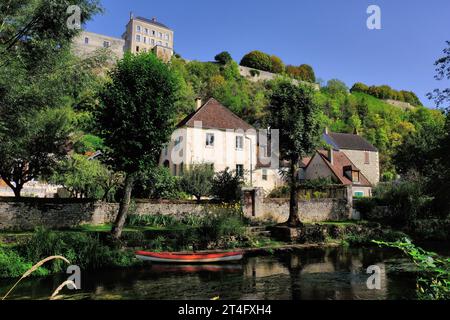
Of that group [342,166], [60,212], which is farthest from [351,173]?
[60,212]

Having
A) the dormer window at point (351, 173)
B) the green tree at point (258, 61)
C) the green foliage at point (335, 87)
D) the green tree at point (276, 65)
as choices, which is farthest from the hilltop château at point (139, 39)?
the dormer window at point (351, 173)

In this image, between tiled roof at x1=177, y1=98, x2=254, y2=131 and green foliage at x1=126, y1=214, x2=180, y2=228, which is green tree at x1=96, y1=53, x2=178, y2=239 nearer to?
green foliage at x1=126, y1=214, x2=180, y2=228

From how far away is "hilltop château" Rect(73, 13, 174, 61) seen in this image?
101812 mm

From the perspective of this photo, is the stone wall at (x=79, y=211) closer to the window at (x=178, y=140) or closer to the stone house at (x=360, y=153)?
the window at (x=178, y=140)

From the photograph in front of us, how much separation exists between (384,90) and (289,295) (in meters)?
145

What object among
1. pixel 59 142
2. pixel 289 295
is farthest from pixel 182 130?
pixel 289 295

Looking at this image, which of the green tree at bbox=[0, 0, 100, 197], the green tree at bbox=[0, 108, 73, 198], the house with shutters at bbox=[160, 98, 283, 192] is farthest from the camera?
the house with shutters at bbox=[160, 98, 283, 192]

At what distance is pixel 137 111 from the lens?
21.6 metres

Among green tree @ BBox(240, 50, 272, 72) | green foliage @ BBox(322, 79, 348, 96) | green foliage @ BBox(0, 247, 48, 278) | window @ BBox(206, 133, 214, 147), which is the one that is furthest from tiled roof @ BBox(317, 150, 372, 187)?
green tree @ BBox(240, 50, 272, 72)

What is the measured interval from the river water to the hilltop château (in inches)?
3573

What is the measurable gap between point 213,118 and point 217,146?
3.56m

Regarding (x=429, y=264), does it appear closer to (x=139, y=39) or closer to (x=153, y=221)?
(x=153, y=221)
